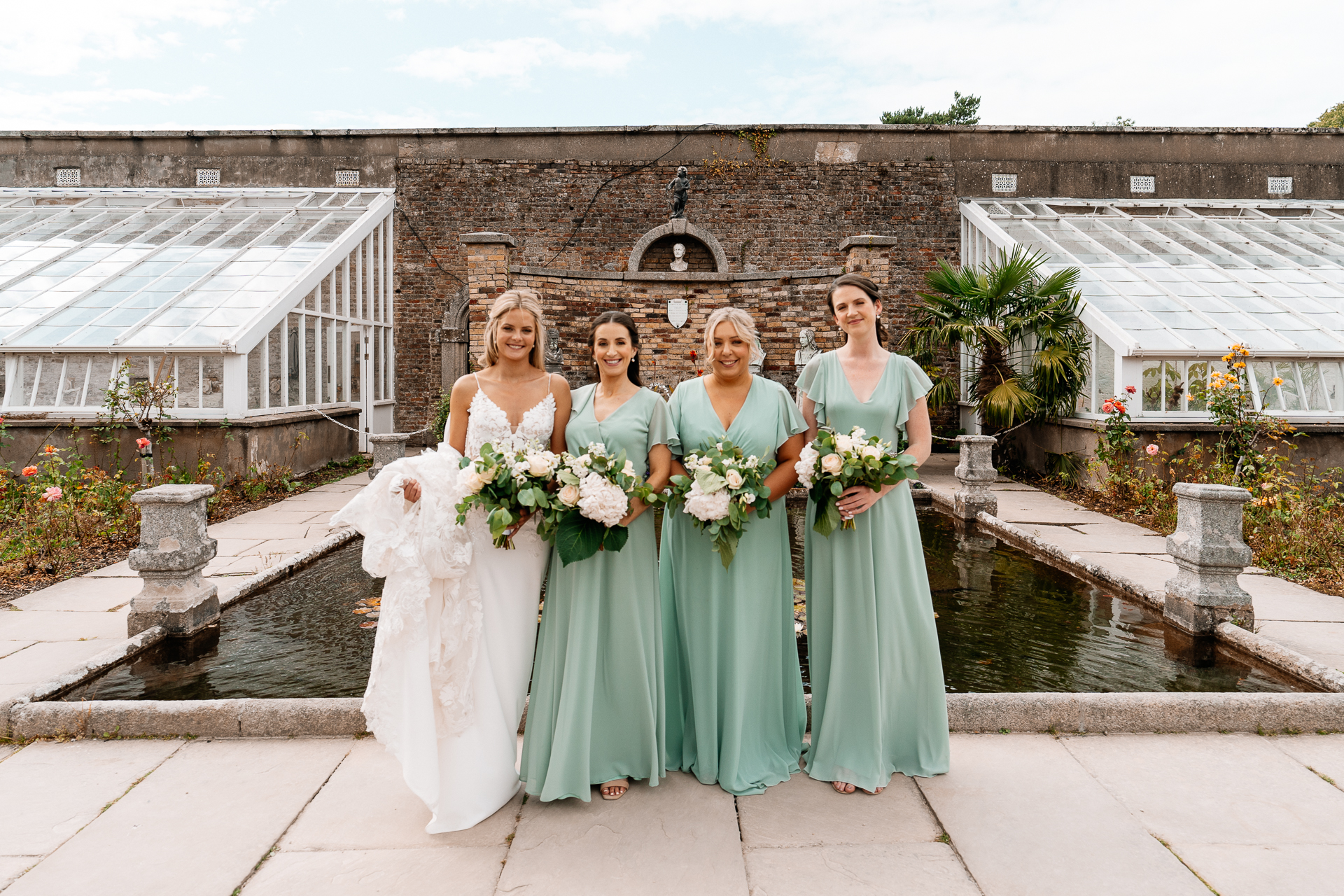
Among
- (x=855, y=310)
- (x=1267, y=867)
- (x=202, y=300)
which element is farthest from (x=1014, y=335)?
(x=202, y=300)

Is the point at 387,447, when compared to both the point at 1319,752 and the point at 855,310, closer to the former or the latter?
the point at 855,310

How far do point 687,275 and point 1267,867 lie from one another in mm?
11503

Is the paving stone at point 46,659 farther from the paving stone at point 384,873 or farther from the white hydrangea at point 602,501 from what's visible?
the white hydrangea at point 602,501

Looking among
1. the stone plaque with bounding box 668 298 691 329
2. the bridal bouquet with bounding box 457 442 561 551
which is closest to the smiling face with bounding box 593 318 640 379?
the bridal bouquet with bounding box 457 442 561 551

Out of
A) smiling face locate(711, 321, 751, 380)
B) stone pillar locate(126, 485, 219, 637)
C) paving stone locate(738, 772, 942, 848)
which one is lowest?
paving stone locate(738, 772, 942, 848)

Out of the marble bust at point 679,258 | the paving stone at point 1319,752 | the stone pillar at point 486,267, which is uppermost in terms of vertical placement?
the marble bust at point 679,258

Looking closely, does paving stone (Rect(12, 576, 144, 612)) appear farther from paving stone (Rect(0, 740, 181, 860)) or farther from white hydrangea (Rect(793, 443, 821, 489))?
white hydrangea (Rect(793, 443, 821, 489))

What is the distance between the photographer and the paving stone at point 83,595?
5.18 m

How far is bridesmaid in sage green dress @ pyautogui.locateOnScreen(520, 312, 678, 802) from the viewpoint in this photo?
8.95ft

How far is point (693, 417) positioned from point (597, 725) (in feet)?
3.99

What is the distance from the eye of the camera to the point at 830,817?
8.76 ft

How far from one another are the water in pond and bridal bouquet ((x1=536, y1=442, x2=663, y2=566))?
6.02 ft

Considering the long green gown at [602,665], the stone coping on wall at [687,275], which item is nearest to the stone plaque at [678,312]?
the stone coping on wall at [687,275]

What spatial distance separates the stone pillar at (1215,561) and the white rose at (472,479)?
13.9 ft
